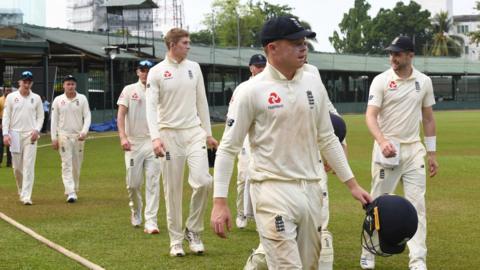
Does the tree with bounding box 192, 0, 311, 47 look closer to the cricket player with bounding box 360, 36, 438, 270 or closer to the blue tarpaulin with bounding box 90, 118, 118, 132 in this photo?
the blue tarpaulin with bounding box 90, 118, 118, 132

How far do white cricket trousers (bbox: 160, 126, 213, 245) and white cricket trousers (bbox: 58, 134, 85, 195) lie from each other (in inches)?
263

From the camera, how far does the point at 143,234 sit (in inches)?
505

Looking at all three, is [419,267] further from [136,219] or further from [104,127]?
[104,127]

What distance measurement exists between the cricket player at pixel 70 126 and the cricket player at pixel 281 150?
37.0ft

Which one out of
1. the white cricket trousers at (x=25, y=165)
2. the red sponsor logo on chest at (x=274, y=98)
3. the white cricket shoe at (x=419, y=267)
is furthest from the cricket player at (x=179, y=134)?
the white cricket trousers at (x=25, y=165)

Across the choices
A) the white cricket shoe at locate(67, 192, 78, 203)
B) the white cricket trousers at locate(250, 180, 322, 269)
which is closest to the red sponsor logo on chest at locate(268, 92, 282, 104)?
the white cricket trousers at locate(250, 180, 322, 269)

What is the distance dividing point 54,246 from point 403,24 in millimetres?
146615

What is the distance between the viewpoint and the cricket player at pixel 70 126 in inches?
691

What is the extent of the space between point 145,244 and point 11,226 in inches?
109

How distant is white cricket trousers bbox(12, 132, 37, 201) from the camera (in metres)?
17.0

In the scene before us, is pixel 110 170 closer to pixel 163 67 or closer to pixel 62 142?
pixel 62 142

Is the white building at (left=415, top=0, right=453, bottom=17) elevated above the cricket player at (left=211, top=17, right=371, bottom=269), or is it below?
above

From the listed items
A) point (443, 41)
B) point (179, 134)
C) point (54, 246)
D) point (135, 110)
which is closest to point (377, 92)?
point (179, 134)

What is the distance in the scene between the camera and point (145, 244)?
470 inches
